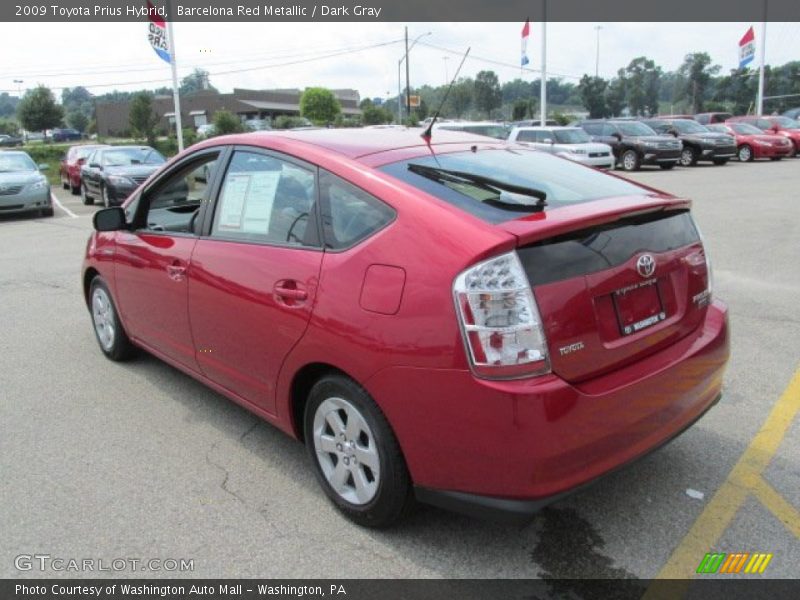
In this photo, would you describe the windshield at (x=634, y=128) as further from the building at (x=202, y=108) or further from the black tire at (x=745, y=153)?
the building at (x=202, y=108)

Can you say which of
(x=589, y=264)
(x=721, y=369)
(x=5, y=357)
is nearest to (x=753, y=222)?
(x=721, y=369)

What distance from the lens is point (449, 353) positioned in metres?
2.43

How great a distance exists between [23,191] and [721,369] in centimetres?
1556

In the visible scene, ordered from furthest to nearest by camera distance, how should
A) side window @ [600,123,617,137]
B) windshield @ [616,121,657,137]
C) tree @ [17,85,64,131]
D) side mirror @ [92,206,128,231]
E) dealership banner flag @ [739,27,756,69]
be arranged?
1. tree @ [17,85,64,131]
2. dealership banner flag @ [739,27,756,69]
3. side window @ [600,123,617,137]
4. windshield @ [616,121,657,137]
5. side mirror @ [92,206,128,231]

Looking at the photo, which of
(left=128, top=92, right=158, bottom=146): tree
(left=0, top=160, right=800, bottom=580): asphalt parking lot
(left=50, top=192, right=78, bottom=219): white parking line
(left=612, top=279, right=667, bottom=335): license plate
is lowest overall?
(left=0, top=160, right=800, bottom=580): asphalt parking lot

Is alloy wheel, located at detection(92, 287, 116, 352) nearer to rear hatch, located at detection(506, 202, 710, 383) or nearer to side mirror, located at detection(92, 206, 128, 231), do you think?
side mirror, located at detection(92, 206, 128, 231)

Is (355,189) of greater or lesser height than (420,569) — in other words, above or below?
A: above

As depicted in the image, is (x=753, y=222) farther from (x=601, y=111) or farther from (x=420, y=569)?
(x=601, y=111)

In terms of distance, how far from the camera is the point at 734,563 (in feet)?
8.88

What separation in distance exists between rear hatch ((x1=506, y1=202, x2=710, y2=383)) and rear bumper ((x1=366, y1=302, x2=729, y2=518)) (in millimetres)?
97

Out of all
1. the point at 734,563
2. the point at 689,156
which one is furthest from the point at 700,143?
the point at 734,563

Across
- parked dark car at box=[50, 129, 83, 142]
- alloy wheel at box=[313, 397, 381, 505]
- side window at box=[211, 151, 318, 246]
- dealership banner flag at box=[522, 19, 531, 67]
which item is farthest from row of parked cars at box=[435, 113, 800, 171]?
parked dark car at box=[50, 129, 83, 142]

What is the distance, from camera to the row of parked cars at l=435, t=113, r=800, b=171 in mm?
21734

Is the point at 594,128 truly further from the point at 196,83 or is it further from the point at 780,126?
the point at 196,83
